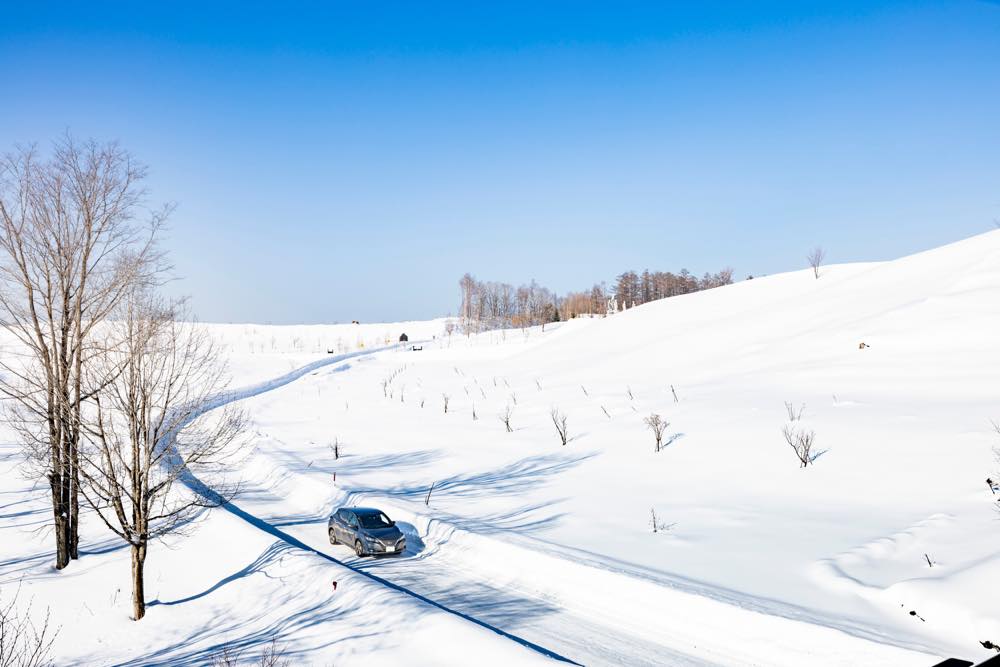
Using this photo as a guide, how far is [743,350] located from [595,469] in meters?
21.3

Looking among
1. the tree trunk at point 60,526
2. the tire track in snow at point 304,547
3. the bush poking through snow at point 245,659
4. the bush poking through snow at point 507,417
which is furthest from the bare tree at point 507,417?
the bush poking through snow at point 245,659

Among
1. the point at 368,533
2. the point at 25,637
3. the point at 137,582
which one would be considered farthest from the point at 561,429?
the point at 25,637

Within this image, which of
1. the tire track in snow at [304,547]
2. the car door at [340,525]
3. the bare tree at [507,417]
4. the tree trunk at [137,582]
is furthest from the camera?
the bare tree at [507,417]

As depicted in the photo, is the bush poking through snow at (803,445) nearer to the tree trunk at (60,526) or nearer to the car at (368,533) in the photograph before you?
the car at (368,533)

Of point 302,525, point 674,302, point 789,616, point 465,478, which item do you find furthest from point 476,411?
point 674,302

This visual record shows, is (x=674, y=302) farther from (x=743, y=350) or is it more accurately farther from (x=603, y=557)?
(x=603, y=557)

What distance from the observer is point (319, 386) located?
Result: 62.3 m

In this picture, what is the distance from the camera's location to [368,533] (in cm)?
1745

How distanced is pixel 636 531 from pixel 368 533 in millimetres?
8013

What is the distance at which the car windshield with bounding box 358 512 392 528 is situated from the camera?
17812 millimetres

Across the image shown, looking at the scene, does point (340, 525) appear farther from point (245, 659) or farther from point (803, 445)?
point (803, 445)

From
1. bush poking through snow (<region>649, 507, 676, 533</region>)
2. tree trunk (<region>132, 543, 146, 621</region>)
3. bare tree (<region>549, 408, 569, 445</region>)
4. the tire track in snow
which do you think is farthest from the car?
bare tree (<region>549, 408, 569, 445</region>)

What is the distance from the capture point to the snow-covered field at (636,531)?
444 inches

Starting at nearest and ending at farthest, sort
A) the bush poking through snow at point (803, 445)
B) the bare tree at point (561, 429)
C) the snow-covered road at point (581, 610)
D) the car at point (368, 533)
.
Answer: the snow-covered road at point (581, 610)
the car at point (368, 533)
the bush poking through snow at point (803, 445)
the bare tree at point (561, 429)
